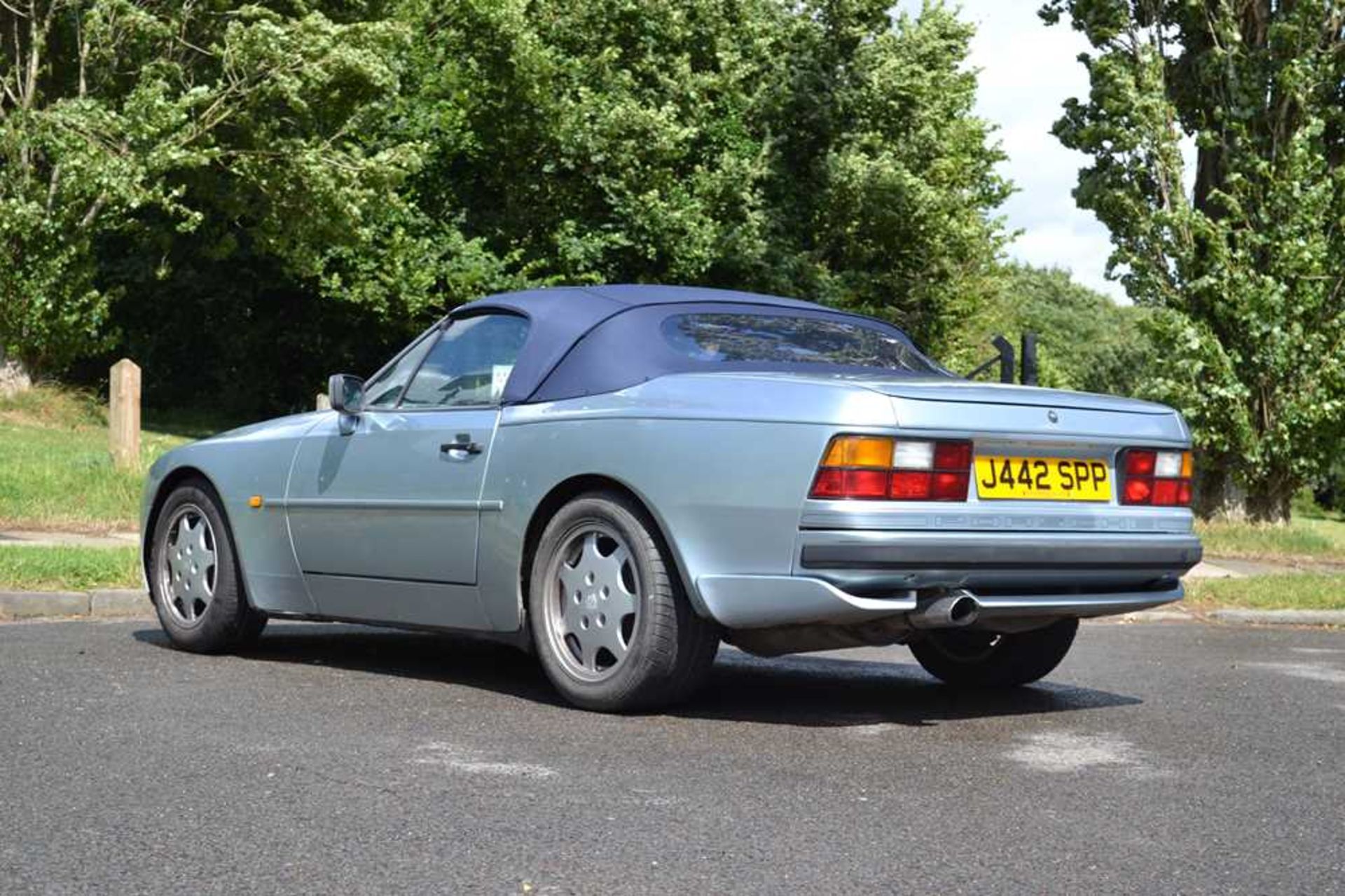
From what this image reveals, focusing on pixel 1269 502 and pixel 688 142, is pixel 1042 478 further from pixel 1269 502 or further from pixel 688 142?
pixel 688 142

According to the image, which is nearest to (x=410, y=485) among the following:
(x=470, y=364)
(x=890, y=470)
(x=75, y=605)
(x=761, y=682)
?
(x=470, y=364)

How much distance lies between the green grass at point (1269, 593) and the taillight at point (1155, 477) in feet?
18.3

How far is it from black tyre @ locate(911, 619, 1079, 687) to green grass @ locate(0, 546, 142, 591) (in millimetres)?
5271

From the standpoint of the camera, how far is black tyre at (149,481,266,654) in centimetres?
809

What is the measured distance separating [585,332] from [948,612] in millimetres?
1824

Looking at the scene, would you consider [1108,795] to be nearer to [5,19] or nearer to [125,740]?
[125,740]

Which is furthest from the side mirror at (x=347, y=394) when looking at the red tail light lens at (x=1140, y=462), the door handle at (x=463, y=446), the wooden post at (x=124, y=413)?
the wooden post at (x=124, y=413)

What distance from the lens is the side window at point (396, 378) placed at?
7.57 m

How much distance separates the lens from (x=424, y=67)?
33.7 meters

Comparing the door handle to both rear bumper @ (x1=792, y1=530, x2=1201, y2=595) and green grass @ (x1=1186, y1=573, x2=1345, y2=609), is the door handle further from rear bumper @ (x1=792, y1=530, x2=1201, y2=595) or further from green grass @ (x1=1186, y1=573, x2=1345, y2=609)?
green grass @ (x1=1186, y1=573, x2=1345, y2=609)

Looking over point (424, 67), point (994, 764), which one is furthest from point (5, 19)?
point (994, 764)

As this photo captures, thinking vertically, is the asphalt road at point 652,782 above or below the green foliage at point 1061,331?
below

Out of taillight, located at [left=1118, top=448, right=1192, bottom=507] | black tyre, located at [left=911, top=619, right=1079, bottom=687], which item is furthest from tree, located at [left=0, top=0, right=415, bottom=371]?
taillight, located at [left=1118, top=448, right=1192, bottom=507]

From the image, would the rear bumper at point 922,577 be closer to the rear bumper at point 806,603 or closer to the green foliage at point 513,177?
the rear bumper at point 806,603
